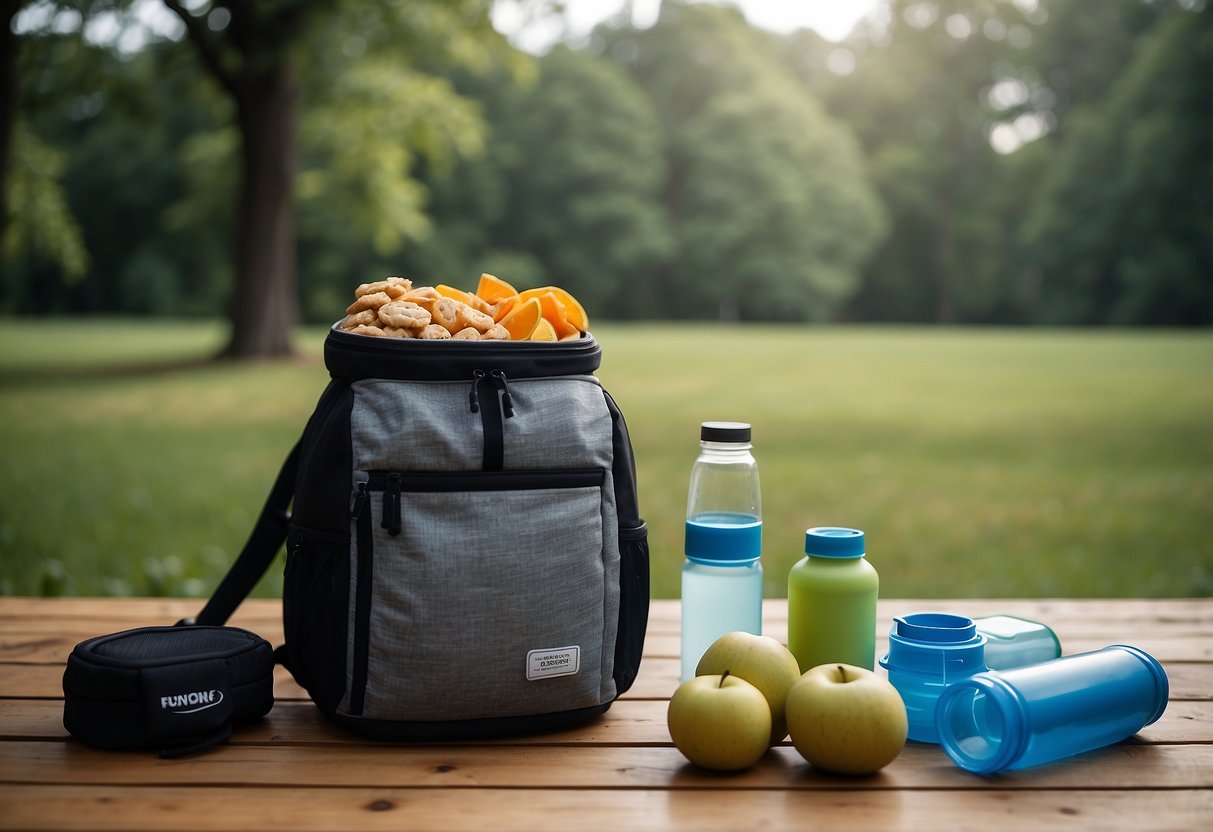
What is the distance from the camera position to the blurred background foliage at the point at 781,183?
2658 centimetres

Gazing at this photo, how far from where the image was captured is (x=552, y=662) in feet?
5.56

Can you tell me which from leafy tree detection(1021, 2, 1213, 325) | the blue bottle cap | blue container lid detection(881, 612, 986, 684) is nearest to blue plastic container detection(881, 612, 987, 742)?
blue container lid detection(881, 612, 986, 684)

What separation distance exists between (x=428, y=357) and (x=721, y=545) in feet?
1.84

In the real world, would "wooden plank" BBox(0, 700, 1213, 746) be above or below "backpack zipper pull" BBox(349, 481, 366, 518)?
below

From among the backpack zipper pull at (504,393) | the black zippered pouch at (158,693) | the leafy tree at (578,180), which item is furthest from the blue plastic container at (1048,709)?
→ the leafy tree at (578,180)

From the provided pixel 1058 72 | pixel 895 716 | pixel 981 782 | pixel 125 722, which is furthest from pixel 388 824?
pixel 1058 72

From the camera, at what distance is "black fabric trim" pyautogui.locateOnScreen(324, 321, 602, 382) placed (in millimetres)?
1651

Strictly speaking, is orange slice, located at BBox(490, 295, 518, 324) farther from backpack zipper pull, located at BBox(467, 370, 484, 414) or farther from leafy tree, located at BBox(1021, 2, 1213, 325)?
leafy tree, located at BBox(1021, 2, 1213, 325)

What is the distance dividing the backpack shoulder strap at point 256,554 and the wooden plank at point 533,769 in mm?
400

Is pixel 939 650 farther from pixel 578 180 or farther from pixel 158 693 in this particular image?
pixel 578 180

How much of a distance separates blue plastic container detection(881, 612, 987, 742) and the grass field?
94.3 inches

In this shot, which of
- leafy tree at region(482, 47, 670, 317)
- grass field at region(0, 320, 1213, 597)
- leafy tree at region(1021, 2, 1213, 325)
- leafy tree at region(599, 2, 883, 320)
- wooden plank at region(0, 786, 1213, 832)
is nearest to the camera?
wooden plank at region(0, 786, 1213, 832)

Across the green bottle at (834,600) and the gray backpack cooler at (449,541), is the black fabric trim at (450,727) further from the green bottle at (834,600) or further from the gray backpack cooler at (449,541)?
the green bottle at (834,600)

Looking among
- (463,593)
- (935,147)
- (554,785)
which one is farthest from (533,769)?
(935,147)
